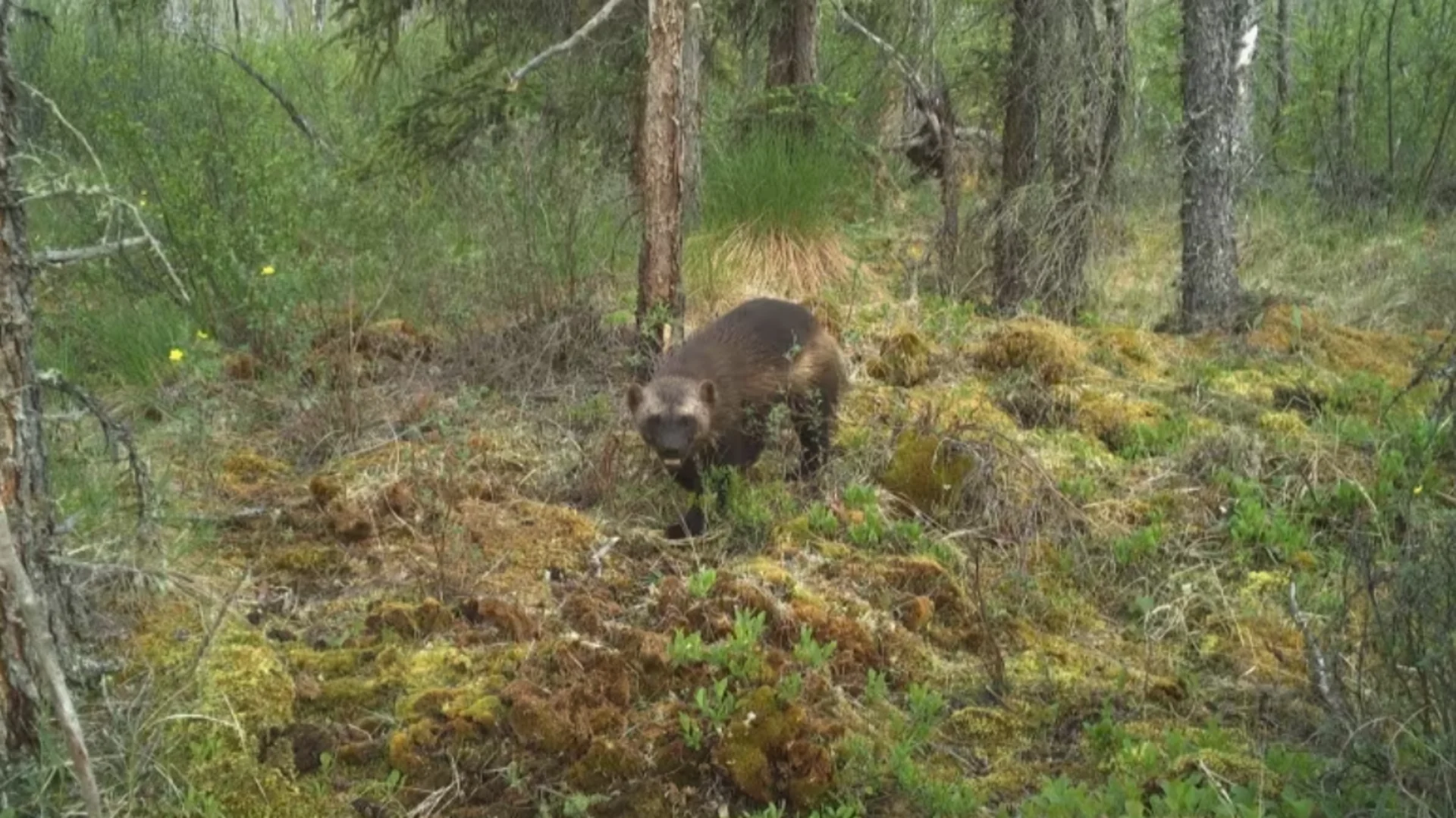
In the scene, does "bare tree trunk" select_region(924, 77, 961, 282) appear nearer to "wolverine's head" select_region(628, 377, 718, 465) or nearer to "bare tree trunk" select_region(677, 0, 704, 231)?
"bare tree trunk" select_region(677, 0, 704, 231)

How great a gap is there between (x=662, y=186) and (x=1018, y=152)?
3497 millimetres

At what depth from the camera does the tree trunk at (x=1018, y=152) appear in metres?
9.23

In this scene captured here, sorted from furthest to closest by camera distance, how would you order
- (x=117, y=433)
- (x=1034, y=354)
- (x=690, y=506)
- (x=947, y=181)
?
A: (x=947, y=181), (x=1034, y=354), (x=690, y=506), (x=117, y=433)

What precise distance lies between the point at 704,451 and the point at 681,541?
75 cm

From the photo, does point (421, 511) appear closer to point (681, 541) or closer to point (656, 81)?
point (681, 541)

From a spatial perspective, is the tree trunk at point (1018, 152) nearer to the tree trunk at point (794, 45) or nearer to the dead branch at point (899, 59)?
the dead branch at point (899, 59)

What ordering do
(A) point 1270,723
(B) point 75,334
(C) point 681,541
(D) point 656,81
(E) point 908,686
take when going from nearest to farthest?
(A) point 1270,723
(E) point 908,686
(C) point 681,541
(D) point 656,81
(B) point 75,334

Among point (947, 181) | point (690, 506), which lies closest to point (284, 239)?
point (690, 506)

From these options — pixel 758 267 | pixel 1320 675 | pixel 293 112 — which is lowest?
pixel 1320 675

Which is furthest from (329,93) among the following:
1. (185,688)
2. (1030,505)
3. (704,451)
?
(185,688)

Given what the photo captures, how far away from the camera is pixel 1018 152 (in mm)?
9523

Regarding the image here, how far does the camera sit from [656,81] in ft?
23.0

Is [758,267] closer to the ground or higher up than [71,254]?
closer to the ground

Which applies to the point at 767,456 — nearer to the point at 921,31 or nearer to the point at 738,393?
the point at 738,393
